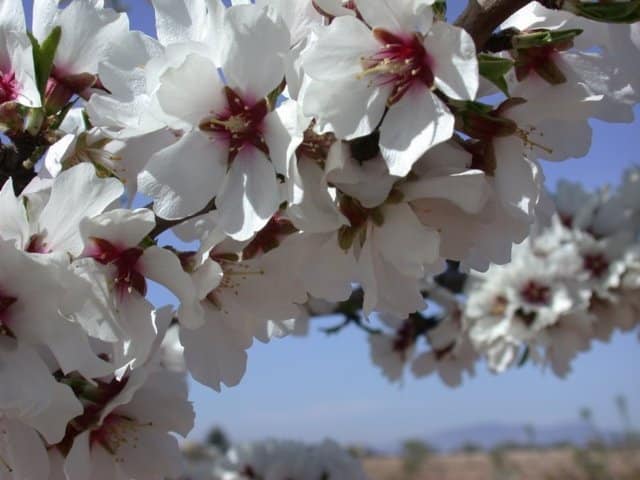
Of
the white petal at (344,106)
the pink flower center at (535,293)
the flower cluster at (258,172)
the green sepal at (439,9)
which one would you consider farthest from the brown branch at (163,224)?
the pink flower center at (535,293)

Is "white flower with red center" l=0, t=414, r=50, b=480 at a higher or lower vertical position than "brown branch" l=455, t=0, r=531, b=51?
lower

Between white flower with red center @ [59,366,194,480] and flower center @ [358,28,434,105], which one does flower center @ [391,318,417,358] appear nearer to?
white flower with red center @ [59,366,194,480]

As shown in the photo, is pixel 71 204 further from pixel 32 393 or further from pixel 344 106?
pixel 344 106

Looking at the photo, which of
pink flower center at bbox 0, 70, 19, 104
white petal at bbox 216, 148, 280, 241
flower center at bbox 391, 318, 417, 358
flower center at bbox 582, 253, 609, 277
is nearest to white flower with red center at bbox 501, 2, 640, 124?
white petal at bbox 216, 148, 280, 241

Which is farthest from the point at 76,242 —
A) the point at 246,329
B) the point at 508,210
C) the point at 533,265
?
the point at 533,265

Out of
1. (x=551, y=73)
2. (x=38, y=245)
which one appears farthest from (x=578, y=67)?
(x=38, y=245)

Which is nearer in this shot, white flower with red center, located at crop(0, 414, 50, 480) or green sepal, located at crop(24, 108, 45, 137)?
white flower with red center, located at crop(0, 414, 50, 480)

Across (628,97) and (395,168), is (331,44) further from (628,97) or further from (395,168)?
(628,97)
